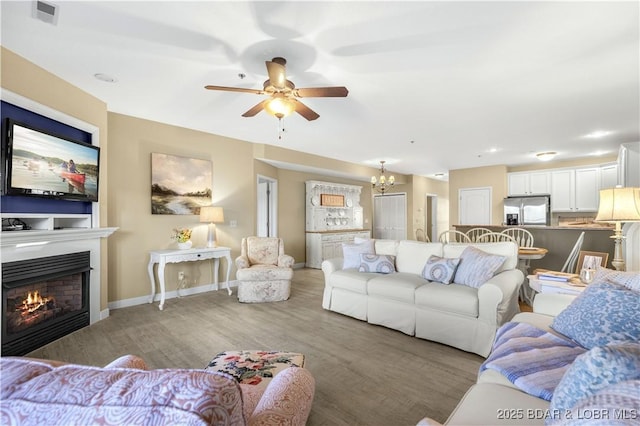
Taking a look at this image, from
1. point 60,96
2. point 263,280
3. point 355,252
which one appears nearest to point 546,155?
point 355,252

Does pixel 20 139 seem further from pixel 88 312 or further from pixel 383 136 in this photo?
pixel 383 136

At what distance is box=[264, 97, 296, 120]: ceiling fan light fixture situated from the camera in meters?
2.56

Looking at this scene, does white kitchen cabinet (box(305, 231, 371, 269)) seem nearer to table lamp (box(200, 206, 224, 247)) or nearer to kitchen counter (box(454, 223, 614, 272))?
table lamp (box(200, 206, 224, 247))

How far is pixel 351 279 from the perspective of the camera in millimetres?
3574

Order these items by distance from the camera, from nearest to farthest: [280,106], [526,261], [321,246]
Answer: [280,106] < [526,261] < [321,246]

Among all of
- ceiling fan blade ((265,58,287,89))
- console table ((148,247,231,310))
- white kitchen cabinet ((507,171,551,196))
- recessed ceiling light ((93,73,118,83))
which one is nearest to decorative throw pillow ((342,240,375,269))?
console table ((148,247,231,310))

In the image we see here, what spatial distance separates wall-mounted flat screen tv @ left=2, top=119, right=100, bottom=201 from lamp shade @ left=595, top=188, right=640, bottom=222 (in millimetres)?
5182

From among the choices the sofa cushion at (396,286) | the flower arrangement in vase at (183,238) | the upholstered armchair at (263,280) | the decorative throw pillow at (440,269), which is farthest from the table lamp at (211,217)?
the decorative throw pillow at (440,269)

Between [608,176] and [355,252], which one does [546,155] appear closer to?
[608,176]

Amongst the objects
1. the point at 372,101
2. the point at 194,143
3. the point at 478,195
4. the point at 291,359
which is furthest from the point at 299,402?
the point at 478,195

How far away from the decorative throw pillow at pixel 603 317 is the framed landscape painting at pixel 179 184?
4613mm

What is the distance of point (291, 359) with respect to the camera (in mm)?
1825

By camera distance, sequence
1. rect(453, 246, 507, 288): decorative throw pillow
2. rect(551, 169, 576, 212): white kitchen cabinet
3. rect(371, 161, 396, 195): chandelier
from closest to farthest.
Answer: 1. rect(453, 246, 507, 288): decorative throw pillow
2. rect(371, 161, 396, 195): chandelier
3. rect(551, 169, 576, 212): white kitchen cabinet

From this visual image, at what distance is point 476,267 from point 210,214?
11.9 feet
